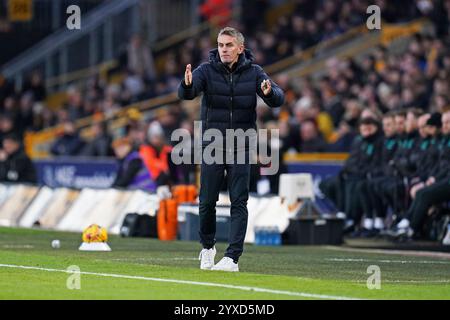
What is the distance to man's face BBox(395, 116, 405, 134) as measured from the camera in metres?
22.8

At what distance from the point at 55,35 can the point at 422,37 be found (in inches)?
620

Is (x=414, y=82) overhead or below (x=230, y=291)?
overhead

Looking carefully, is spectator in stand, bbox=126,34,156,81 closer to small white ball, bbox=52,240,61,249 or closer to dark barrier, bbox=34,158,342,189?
dark barrier, bbox=34,158,342,189

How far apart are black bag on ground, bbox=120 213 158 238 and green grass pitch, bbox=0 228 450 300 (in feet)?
7.83

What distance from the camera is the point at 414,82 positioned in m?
25.8

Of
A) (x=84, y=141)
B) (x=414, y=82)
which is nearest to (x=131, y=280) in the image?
(x=414, y=82)

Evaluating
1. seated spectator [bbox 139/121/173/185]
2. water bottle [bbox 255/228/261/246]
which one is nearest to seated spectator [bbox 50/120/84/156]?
seated spectator [bbox 139/121/173/185]

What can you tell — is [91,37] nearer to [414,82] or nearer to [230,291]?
[414,82]

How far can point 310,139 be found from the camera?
89.6ft

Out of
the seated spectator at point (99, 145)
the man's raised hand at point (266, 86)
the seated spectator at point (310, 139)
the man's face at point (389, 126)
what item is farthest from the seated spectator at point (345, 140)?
the man's raised hand at point (266, 86)

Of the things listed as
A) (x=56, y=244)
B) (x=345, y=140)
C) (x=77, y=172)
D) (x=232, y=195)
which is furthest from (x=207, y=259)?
(x=77, y=172)

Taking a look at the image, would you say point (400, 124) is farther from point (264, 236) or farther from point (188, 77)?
point (188, 77)

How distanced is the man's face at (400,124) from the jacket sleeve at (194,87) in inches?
341
